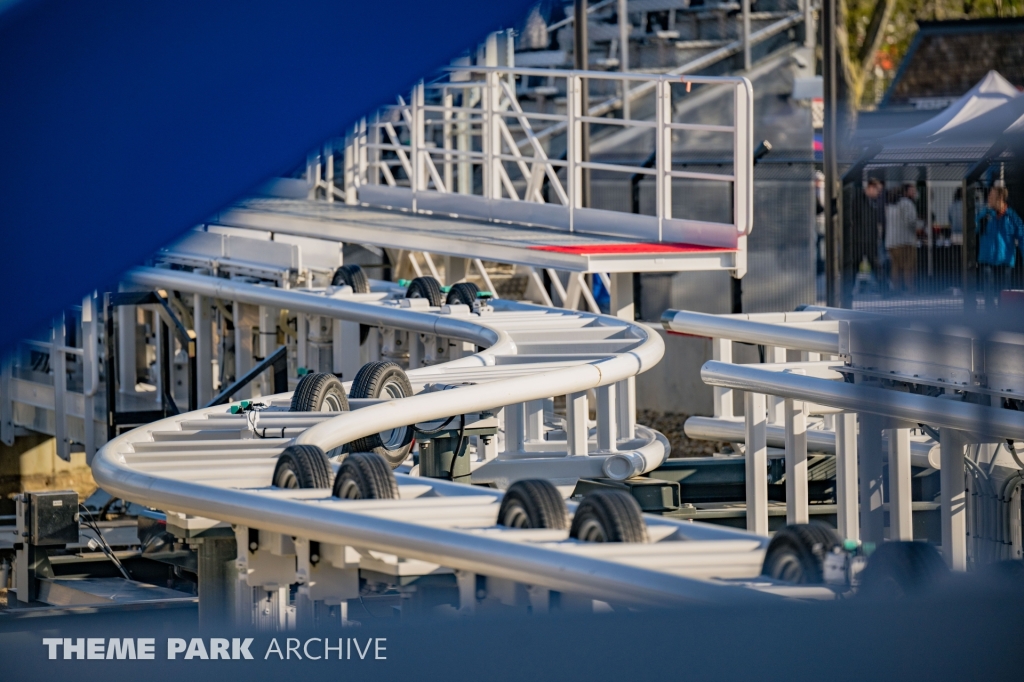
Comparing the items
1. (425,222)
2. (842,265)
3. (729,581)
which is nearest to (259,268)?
(425,222)

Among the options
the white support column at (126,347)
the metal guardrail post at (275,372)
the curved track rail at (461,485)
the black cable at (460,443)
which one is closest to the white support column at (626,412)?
the curved track rail at (461,485)

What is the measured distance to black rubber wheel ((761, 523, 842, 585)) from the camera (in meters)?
3.53

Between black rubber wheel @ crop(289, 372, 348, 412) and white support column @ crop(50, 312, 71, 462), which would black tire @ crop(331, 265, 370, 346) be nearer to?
white support column @ crop(50, 312, 71, 462)

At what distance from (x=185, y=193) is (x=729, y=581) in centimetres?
231

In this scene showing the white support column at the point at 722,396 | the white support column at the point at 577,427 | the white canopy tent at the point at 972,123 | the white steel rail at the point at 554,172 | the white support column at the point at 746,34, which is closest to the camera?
the white support column at the point at 577,427

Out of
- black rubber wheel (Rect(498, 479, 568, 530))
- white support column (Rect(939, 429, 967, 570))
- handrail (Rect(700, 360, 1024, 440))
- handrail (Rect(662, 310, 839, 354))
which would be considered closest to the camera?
black rubber wheel (Rect(498, 479, 568, 530))

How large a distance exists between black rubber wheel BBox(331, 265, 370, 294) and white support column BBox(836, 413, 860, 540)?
15.9 feet

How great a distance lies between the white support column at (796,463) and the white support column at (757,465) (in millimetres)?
454

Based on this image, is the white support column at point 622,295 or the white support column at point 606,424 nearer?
the white support column at point 606,424

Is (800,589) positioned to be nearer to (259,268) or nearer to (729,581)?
(729,581)

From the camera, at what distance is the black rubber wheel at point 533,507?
3.84 m

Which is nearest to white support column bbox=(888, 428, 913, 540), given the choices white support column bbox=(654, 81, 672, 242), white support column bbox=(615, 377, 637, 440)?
white support column bbox=(615, 377, 637, 440)

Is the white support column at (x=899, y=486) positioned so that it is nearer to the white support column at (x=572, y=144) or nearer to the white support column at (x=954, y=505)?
the white support column at (x=954, y=505)

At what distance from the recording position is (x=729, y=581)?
356 centimetres
